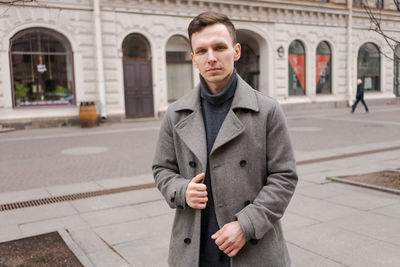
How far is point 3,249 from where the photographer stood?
4383mm

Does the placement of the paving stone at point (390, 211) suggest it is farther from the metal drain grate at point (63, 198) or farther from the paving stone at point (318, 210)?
the metal drain grate at point (63, 198)

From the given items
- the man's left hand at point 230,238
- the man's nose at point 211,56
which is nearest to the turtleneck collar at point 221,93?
the man's nose at point 211,56

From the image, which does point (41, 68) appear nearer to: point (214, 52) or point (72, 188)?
point (72, 188)

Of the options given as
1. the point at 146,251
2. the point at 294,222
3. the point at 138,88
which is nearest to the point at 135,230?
the point at 146,251

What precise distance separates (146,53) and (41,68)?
4.68 m

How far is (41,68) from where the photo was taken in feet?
56.4

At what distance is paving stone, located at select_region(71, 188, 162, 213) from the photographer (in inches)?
235

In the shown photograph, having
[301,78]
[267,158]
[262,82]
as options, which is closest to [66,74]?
[262,82]

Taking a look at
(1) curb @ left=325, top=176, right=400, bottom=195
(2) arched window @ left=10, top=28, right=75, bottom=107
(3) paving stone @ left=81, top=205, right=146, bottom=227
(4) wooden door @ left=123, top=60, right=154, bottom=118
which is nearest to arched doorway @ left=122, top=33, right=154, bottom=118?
(4) wooden door @ left=123, top=60, right=154, bottom=118

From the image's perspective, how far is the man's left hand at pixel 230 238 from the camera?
6.21 feet

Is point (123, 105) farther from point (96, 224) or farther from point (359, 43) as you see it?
point (359, 43)

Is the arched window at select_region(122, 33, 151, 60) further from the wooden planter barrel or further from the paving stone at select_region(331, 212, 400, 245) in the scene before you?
the paving stone at select_region(331, 212, 400, 245)

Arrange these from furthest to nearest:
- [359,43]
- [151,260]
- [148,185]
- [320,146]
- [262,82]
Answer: [359,43] → [262,82] → [320,146] → [148,185] → [151,260]

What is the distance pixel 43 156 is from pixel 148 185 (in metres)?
4.46
